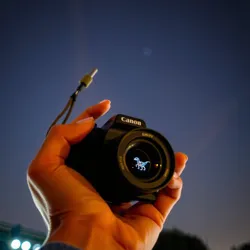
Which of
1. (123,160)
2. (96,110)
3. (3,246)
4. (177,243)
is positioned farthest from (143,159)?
(177,243)

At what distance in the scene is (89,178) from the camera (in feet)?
3.39

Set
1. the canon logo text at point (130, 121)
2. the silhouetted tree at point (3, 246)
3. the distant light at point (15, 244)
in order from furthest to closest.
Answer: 1. the silhouetted tree at point (3, 246)
2. the distant light at point (15, 244)
3. the canon logo text at point (130, 121)

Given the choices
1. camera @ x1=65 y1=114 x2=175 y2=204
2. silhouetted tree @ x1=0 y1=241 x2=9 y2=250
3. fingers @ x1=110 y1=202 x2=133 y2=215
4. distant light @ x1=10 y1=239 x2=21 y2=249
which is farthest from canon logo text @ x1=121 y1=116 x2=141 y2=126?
silhouetted tree @ x1=0 y1=241 x2=9 y2=250

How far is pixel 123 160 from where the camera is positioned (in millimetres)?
959

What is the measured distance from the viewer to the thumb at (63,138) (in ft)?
3.18

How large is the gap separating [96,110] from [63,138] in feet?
0.67

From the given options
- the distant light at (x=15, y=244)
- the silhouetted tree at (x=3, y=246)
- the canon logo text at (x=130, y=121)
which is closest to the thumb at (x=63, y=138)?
the canon logo text at (x=130, y=121)

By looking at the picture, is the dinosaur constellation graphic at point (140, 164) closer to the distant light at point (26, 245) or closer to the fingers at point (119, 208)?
the fingers at point (119, 208)

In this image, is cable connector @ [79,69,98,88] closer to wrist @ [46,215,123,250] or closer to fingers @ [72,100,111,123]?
fingers @ [72,100,111,123]

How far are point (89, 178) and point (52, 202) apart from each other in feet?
0.45

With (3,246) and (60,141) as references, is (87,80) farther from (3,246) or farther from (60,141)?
(3,246)

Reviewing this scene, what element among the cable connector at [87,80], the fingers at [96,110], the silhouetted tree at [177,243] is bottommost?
the silhouetted tree at [177,243]

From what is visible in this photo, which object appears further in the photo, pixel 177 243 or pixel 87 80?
pixel 177 243

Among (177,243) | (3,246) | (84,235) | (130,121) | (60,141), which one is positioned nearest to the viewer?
(84,235)
